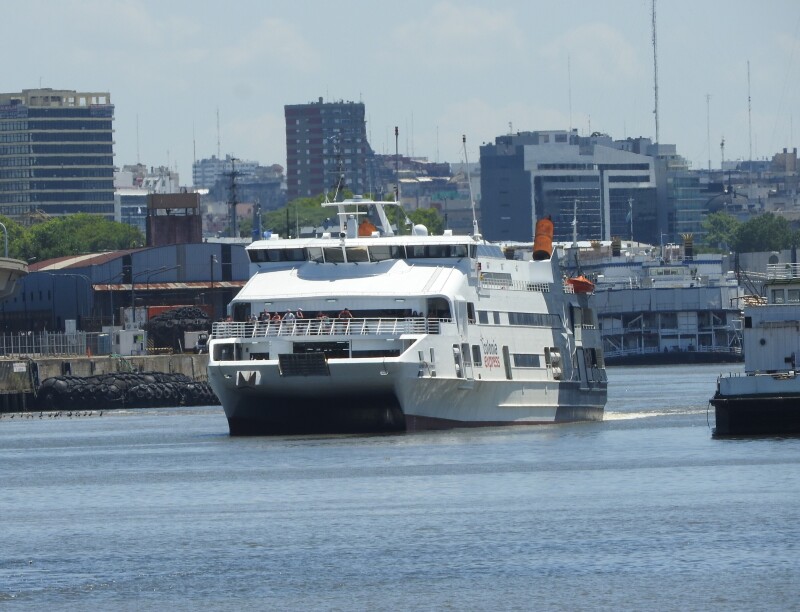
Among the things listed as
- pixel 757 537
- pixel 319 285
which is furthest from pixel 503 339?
pixel 757 537

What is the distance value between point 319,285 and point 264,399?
435 centimetres

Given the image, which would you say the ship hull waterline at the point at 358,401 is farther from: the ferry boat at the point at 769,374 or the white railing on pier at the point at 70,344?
the white railing on pier at the point at 70,344

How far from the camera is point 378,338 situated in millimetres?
67312

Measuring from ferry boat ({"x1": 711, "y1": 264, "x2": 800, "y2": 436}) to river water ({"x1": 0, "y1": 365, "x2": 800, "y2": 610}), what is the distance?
72 centimetres

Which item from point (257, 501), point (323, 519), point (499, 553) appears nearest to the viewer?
point (499, 553)

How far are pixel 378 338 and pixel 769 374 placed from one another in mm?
12598

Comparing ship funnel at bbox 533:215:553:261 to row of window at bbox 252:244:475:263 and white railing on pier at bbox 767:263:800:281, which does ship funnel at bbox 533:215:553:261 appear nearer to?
row of window at bbox 252:244:475:263

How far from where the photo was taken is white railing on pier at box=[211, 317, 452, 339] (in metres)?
67.6

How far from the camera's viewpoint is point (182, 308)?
482 ft

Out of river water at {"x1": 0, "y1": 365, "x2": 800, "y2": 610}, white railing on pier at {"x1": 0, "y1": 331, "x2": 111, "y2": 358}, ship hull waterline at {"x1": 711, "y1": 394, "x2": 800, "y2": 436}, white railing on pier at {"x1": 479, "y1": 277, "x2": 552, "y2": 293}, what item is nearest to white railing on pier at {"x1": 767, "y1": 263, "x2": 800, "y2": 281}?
ship hull waterline at {"x1": 711, "y1": 394, "x2": 800, "y2": 436}

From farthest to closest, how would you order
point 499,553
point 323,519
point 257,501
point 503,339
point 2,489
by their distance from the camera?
point 503,339, point 2,489, point 257,501, point 323,519, point 499,553

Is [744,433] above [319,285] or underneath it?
underneath

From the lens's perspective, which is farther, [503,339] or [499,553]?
[503,339]

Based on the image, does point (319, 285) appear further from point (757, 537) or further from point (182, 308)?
point (182, 308)
